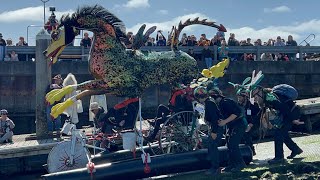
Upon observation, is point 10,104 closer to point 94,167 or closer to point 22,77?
point 22,77

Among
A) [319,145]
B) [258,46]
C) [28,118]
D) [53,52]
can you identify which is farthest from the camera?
[258,46]

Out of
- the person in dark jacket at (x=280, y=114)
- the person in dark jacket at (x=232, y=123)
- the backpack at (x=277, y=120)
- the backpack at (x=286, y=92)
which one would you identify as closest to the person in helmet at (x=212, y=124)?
the person in dark jacket at (x=232, y=123)

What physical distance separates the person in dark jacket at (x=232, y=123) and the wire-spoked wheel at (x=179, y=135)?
35.3 inches

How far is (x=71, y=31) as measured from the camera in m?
11.5

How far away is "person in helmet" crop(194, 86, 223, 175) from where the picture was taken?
1073 cm

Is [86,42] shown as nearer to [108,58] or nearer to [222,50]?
[222,50]

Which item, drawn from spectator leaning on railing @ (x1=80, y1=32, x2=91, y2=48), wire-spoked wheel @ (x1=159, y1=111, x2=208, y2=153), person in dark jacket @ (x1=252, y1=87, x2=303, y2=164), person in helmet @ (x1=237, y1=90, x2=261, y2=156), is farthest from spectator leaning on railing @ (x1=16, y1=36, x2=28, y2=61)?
person in dark jacket @ (x1=252, y1=87, x2=303, y2=164)

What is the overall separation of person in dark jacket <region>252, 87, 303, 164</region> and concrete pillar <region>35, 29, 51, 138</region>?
5606 millimetres

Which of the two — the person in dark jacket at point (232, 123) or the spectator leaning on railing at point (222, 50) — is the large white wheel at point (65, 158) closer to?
the person in dark jacket at point (232, 123)

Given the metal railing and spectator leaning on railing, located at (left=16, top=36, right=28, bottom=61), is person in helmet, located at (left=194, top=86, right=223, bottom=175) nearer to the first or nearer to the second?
the metal railing

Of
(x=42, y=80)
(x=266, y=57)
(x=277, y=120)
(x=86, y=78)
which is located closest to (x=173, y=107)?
(x=277, y=120)

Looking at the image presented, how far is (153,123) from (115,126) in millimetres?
902

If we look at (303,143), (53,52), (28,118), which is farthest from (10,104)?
(303,143)

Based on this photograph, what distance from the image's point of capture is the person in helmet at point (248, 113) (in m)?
12.0
